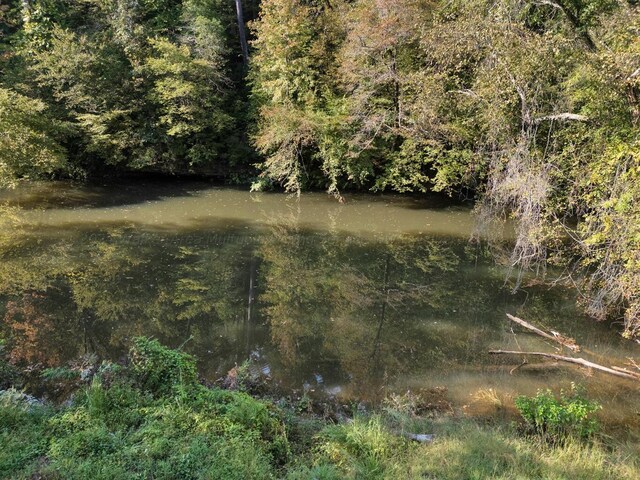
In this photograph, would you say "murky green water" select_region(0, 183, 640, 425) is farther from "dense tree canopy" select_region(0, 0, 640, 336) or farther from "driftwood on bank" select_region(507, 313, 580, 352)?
"dense tree canopy" select_region(0, 0, 640, 336)

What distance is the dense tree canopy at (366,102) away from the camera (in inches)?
301

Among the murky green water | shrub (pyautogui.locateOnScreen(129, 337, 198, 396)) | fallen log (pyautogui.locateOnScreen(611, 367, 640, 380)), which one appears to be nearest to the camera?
→ shrub (pyautogui.locateOnScreen(129, 337, 198, 396))

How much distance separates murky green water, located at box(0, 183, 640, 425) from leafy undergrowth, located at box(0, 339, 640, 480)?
1.46 meters

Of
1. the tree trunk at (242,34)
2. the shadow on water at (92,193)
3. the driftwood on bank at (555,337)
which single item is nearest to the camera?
the driftwood on bank at (555,337)

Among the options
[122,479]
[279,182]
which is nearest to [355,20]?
[279,182]

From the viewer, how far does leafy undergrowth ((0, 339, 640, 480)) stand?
3725mm

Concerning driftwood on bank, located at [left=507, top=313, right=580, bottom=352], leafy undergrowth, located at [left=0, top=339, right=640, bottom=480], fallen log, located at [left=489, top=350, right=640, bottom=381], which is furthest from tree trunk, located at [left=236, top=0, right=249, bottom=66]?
leafy undergrowth, located at [left=0, top=339, right=640, bottom=480]

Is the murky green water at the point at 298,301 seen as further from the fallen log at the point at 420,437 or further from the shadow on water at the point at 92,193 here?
the fallen log at the point at 420,437

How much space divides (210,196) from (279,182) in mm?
→ 2888

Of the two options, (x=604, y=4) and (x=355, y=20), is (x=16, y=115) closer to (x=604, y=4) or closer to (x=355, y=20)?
(x=355, y=20)

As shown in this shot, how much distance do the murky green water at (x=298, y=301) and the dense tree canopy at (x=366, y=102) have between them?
146 cm

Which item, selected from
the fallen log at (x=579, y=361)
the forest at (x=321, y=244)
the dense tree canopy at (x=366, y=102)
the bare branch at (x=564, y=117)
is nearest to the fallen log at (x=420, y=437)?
the forest at (x=321, y=244)

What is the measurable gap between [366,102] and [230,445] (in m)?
14.0

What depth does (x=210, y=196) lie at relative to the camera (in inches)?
723
